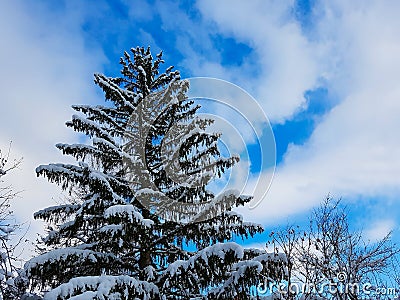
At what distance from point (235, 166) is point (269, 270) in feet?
9.66

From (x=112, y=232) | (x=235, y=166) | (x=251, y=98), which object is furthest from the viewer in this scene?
(x=235, y=166)

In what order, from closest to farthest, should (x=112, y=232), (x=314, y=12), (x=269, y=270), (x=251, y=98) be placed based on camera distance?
1. (x=269, y=270)
2. (x=112, y=232)
3. (x=251, y=98)
4. (x=314, y=12)

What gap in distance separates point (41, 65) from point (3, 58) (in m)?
1.25

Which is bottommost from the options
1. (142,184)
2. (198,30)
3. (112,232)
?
(112,232)

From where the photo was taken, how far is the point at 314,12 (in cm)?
872

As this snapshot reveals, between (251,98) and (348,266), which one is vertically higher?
(251,98)

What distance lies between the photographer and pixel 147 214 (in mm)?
8086

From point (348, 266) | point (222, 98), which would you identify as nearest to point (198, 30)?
point (222, 98)

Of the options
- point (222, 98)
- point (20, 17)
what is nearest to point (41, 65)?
point (20, 17)

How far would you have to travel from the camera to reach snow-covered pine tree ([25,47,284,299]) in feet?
19.0

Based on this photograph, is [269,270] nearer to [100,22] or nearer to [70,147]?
[70,147]

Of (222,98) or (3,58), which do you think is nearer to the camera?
(222,98)

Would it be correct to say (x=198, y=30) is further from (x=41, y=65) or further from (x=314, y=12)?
(x=41, y=65)

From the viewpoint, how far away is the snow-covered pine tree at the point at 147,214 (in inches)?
228
